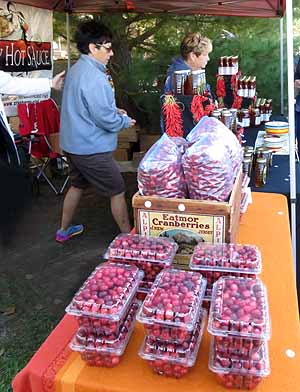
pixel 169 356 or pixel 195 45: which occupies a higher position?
pixel 195 45

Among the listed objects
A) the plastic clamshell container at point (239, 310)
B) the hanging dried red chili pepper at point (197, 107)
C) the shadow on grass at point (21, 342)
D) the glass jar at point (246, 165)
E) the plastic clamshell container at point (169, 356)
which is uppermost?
the hanging dried red chili pepper at point (197, 107)

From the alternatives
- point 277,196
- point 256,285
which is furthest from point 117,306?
point 277,196

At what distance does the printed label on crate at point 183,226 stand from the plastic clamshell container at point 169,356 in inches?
16.0

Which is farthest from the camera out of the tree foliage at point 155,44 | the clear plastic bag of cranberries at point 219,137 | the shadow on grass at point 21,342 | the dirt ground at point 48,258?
the tree foliage at point 155,44

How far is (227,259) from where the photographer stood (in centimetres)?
120

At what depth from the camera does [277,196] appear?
83.3 inches

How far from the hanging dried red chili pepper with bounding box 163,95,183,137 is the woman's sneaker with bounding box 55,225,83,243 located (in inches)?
63.6

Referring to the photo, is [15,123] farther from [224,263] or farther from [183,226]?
[224,263]

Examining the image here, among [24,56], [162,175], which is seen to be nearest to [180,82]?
[162,175]

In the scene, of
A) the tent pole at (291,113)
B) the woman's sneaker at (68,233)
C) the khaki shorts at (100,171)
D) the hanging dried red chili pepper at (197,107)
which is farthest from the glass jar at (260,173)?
the woman's sneaker at (68,233)

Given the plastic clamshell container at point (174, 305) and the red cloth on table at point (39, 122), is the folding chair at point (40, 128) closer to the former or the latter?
the red cloth on table at point (39, 122)

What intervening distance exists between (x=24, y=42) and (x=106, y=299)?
4.17 meters

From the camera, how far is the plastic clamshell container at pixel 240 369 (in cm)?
91

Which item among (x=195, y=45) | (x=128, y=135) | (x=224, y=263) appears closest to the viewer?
(x=224, y=263)
